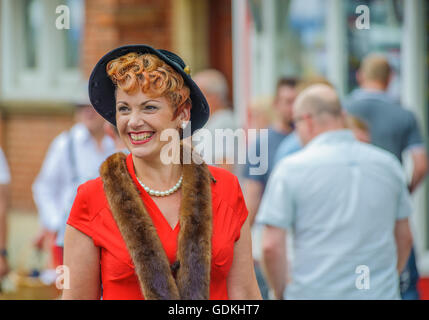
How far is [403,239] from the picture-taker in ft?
13.6

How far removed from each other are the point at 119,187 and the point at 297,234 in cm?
167

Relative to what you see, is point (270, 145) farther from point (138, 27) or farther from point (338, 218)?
point (138, 27)

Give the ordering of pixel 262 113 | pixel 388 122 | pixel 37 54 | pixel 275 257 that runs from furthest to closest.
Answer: pixel 37 54
pixel 262 113
pixel 388 122
pixel 275 257

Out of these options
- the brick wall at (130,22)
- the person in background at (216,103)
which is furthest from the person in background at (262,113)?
the brick wall at (130,22)

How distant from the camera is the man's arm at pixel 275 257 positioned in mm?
4039

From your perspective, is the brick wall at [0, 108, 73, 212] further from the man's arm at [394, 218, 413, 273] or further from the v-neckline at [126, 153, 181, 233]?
the v-neckline at [126, 153, 181, 233]

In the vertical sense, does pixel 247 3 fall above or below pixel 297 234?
above

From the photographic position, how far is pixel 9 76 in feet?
37.0

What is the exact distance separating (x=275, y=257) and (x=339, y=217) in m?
0.42

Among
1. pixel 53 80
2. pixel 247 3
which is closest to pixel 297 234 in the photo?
pixel 247 3

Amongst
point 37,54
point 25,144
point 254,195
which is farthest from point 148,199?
point 37,54

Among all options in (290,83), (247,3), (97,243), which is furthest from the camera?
(247,3)
